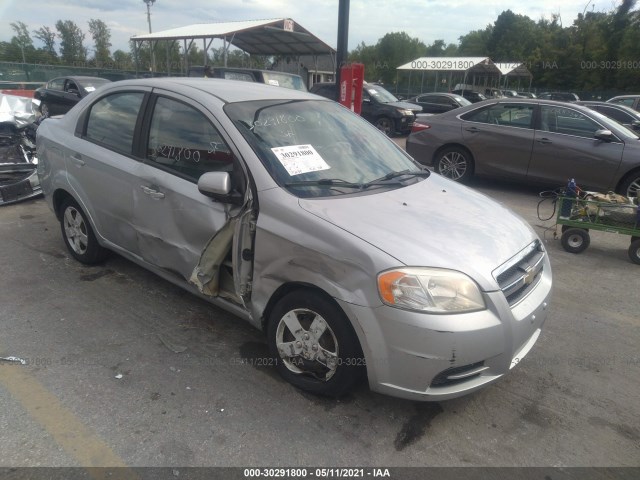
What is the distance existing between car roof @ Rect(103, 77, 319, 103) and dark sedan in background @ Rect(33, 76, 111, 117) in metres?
11.9

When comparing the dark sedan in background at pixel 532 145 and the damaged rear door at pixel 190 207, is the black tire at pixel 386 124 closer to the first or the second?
the dark sedan in background at pixel 532 145

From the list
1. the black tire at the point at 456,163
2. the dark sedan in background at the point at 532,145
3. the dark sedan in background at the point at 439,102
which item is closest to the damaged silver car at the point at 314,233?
the dark sedan in background at the point at 532,145

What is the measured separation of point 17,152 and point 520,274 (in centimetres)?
697

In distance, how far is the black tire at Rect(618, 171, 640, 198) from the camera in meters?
6.93

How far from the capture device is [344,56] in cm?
744

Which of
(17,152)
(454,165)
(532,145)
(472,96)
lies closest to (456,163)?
(454,165)

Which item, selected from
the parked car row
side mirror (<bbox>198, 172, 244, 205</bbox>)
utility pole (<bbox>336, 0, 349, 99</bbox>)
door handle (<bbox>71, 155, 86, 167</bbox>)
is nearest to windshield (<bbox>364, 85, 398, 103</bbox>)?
the parked car row

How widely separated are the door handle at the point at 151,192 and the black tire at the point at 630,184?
22.2 feet

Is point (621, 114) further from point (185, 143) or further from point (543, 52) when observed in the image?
point (543, 52)

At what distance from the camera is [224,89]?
334 centimetres

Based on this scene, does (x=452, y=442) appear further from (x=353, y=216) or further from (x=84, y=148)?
(x=84, y=148)

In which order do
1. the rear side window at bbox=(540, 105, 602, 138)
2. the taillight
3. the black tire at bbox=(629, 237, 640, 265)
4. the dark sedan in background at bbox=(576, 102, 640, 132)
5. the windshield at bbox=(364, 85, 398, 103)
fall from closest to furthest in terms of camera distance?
the black tire at bbox=(629, 237, 640, 265), the rear side window at bbox=(540, 105, 602, 138), the taillight, the dark sedan in background at bbox=(576, 102, 640, 132), the windshield at bbox=(364, 85, 398, 103)

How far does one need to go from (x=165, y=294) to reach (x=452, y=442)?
2507 mm

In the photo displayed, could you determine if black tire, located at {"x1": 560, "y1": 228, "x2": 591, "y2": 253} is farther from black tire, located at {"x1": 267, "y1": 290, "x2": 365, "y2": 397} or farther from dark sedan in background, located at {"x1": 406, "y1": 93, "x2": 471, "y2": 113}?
dark sedan in background, located at {"x1": 406, "y1": 93, "x2": 471, "y2": 113}
